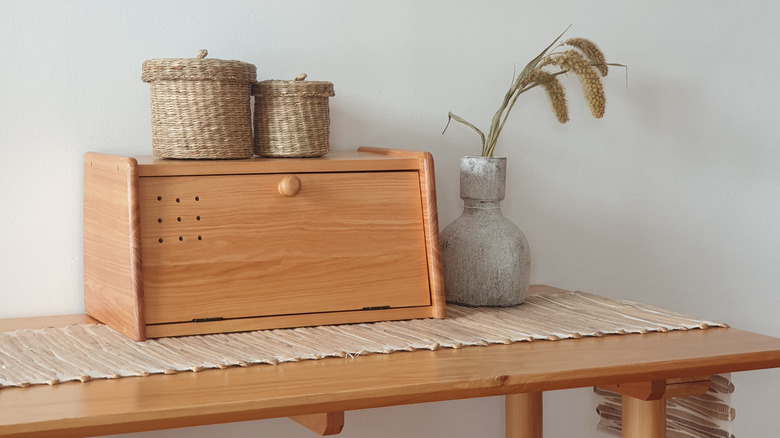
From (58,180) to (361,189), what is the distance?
0.49 m

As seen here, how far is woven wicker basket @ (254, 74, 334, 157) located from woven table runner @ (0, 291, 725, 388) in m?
0.28

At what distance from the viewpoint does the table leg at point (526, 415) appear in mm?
1649

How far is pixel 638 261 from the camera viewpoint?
1892 mm

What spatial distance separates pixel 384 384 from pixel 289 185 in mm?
389

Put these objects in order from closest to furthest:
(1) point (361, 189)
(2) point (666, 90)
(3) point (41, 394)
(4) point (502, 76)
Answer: (3) point (41, 394) < (1) point (361, 189) < (4) point (502, 76) < (2) point (666, 90)

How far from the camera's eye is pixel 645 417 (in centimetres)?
133

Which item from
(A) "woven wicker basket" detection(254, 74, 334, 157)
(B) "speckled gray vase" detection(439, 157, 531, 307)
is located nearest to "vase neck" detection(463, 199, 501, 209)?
(B) "speckled gray vase" detection(439, 157, 531, 307)

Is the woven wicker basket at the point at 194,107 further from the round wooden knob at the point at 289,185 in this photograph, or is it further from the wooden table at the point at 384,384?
the wooden table at the point at 384,384

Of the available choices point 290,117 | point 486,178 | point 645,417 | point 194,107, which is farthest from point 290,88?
point 645,417

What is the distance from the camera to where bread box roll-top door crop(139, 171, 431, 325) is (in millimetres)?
1245

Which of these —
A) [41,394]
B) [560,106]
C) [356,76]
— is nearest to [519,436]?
[560,106]

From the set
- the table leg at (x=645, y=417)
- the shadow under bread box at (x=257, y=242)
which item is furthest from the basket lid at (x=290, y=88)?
the table leg at (x=645, y=417)

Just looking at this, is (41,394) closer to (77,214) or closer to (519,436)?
(77,214)

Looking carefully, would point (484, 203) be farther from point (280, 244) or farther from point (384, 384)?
point (384, 384)
